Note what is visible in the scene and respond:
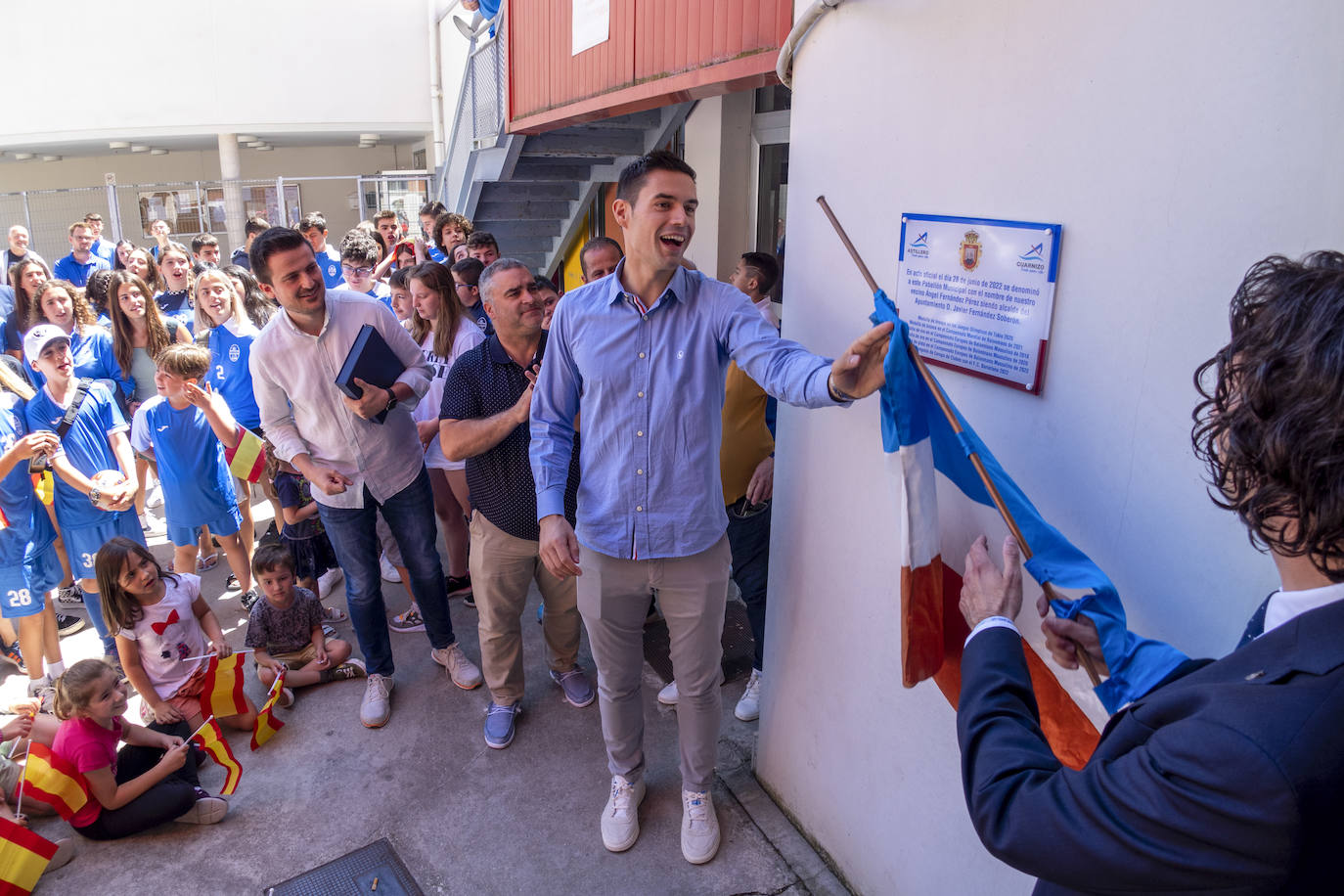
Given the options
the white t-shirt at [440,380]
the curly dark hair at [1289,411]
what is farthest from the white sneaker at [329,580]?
the curly dark hair at [1289,411]

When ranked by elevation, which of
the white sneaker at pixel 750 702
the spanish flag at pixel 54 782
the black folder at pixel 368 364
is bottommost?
the white sneaker at pixel 750 702

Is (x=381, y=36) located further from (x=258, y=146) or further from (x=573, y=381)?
(x=573, y=381)

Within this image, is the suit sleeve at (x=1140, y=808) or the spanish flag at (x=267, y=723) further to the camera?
the spanish flag at (x=267, y=723)

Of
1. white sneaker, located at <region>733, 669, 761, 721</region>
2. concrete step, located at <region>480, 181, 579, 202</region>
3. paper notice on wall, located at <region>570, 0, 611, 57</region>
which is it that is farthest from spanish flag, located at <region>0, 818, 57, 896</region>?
concrete step, located at <region>480, 181, 579, 202</region>

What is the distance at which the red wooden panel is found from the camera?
11.4 ft

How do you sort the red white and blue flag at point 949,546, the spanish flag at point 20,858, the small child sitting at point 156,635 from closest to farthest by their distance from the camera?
1. the red white and blue flag at point 949,546
2. the spanish flag at point 20,858
3. the small child sitting at point 156,635

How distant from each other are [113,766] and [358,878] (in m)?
1.05

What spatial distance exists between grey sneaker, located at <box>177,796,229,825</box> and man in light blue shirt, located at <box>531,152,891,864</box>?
163cm

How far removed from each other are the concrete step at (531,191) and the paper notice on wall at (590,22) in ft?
7.54

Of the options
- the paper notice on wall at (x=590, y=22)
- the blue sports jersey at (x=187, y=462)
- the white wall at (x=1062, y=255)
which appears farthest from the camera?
the paper notice on wall at (x=590, y=22)

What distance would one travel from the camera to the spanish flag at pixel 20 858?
260 cm

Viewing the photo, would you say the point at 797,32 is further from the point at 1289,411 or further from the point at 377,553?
the point at 377,553

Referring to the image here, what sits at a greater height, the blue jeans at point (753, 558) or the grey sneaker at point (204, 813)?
the blue jeans at point (753, 558)

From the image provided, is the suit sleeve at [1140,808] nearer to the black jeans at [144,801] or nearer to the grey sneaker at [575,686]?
the grey sneaker at [575,686]
